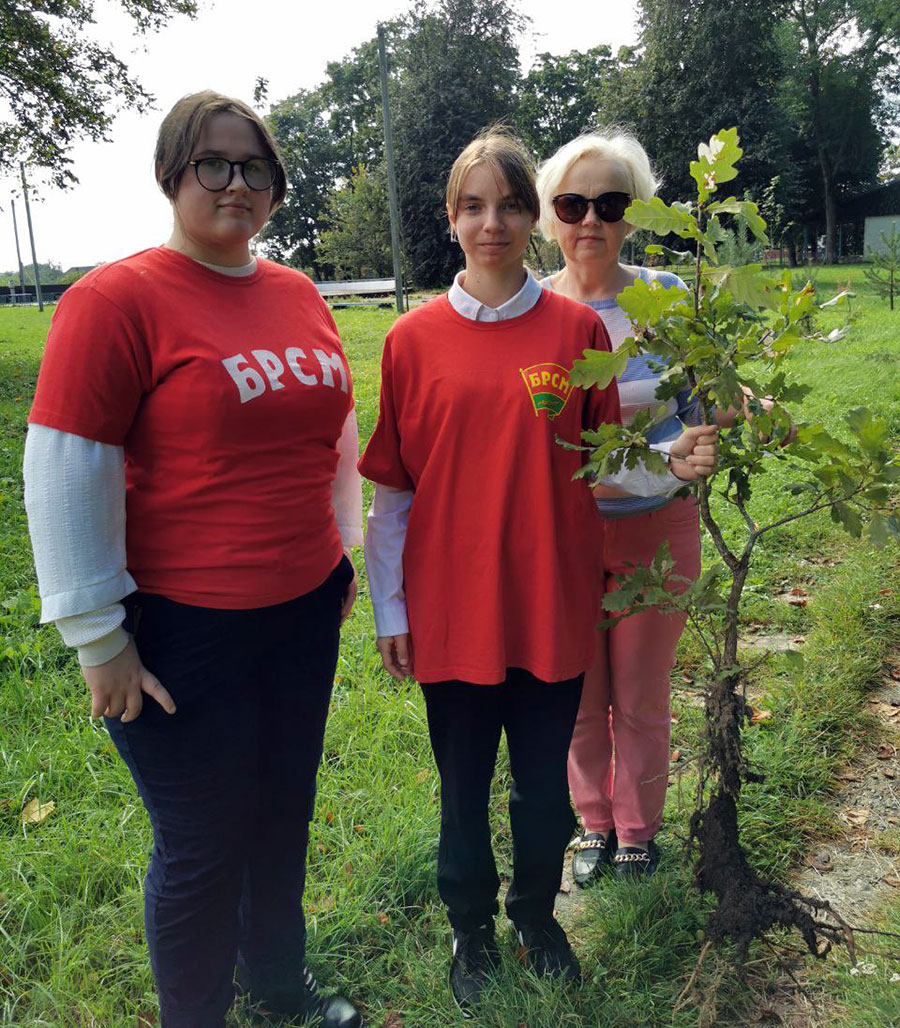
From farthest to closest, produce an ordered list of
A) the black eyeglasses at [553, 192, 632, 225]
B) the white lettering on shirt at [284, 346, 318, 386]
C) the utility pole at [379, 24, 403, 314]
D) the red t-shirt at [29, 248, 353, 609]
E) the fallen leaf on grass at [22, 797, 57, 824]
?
the utility pole at [379, 24, 403, 314] < the fallen leaf on grass at [22, 797, 57, 824] < the black eyeglasses at [553, 192, 632, 225] < the white lettering on shirt at [284, 346, 318, 386] < the red t-shirt at [29, 248, 353, 609]

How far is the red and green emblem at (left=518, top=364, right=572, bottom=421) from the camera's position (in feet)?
6.09

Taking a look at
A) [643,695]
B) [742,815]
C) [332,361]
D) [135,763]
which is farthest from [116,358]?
[742,815]

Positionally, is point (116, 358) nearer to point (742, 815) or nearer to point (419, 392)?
point (419, 392)

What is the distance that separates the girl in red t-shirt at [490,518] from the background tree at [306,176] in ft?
175

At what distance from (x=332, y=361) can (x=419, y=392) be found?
0.20m

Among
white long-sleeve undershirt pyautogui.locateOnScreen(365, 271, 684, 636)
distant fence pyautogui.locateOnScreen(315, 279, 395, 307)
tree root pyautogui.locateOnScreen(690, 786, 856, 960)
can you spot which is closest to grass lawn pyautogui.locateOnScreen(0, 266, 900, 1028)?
tree root pyautogui.locateOnScreen(690, 786, 856, 960)

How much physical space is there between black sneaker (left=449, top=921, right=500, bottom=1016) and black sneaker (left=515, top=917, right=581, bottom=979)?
0.08 metres

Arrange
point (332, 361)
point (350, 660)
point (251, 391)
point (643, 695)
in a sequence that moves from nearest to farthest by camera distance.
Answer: point (251, 391) < point (332, 361) < point (643, 695) < point (350, 660)

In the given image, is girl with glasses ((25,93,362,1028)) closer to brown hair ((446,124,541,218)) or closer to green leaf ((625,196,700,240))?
brown hair ((446,124,541,218))

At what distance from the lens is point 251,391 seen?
5.49 ft

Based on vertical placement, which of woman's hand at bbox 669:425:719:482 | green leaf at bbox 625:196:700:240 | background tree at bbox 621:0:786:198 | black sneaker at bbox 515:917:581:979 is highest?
background tree at bbox 621:0:786:198

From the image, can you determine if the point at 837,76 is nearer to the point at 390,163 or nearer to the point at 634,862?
the point at 390,163

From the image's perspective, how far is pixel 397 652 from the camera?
6.77ft

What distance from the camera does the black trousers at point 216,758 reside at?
67.4 inches
